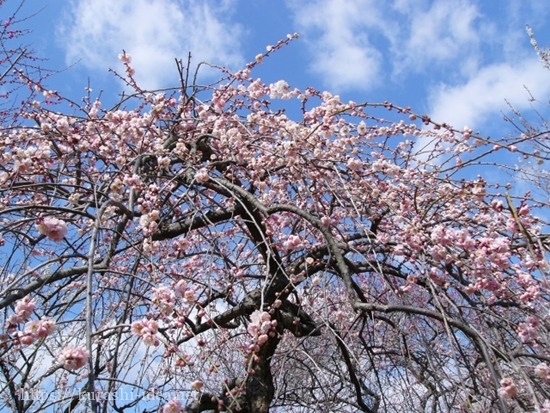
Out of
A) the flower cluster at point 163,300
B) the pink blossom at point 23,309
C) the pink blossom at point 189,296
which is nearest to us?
the pink blossom at point 23,309

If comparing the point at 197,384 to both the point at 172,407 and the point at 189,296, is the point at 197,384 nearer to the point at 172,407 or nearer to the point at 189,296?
the point at 172,407

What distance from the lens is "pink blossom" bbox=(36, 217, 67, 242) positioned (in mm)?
1749

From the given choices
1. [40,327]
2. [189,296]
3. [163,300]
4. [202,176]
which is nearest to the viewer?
[40,327]

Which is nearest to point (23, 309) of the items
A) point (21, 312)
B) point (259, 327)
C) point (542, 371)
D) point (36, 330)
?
point (21, 312)

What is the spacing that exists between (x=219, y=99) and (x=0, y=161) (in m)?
1.47

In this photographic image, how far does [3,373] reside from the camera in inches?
80.8

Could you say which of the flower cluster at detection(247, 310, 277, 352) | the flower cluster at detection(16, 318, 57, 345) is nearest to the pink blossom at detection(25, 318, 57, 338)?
the flower cluster at detection(16, 318, 57, 345)

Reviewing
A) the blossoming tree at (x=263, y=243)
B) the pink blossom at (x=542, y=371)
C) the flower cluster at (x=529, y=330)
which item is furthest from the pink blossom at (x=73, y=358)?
the flower cluster at (x=529, y=330)

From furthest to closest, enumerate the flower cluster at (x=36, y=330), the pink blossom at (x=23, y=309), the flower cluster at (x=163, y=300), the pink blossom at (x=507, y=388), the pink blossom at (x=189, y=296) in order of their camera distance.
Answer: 1. the pink blossom at (x=189, y=296)
2. the flower cluster at (x=163, y=300)
3. the pink blossom at (x=23, y=309)
4. the flower cluster at (x=36, y=330)
5. the pink blossom at (x=507, y=388)

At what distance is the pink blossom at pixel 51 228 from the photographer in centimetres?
175

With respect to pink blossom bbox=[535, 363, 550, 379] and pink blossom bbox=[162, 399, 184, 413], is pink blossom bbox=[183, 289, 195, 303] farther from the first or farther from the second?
pink blossom bbox=[535, 363, 550, 379]

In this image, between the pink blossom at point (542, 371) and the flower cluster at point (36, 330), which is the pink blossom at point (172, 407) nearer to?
the flower cluster at point (36, 330)

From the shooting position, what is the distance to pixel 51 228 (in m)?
1.78

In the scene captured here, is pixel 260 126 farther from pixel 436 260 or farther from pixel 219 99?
pixel 436 260
